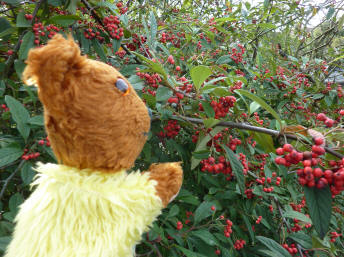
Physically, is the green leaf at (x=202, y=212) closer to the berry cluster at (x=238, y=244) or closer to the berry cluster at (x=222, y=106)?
the berry cluster at (x=238, y=244)

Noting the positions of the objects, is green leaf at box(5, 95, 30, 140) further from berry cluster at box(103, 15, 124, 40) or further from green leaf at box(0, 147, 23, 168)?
berry cluster at box(103, 15, 124, 40)

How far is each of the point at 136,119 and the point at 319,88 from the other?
176cm

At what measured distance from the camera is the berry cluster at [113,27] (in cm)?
114

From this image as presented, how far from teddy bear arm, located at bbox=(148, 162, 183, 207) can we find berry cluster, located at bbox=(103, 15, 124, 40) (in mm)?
767

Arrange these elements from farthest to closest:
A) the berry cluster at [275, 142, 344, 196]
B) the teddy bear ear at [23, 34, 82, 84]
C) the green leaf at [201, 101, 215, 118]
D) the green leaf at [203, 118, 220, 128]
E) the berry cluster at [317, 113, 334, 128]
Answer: the green leaf at [201, 101, 215, 118]
the green leaf at [203, 118, 220, 128]
the berry cluster at [317, 113, 334, 128]
the berry cluster at [275, 142, 344, 196]
the teddy bear ear at [23, 34, 82, 84]

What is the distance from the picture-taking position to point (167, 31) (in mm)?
1863

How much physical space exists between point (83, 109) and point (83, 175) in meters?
0.17

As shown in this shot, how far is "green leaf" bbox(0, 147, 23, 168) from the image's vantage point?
83 cm

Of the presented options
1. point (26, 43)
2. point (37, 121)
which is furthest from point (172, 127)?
point (26, 43)

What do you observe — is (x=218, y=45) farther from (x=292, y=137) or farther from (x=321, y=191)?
(x=321, y=191)

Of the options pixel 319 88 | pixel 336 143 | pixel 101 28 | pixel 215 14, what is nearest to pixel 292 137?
pixel 336 143

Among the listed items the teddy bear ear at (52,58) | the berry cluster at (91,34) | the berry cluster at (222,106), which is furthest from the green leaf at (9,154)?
the berry cluster at (222,106)

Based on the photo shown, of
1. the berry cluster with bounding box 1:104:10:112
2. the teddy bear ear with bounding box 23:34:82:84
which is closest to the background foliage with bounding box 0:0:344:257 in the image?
the berry cluster with bounding box 1:104:10:112

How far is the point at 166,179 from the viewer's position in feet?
2.21
